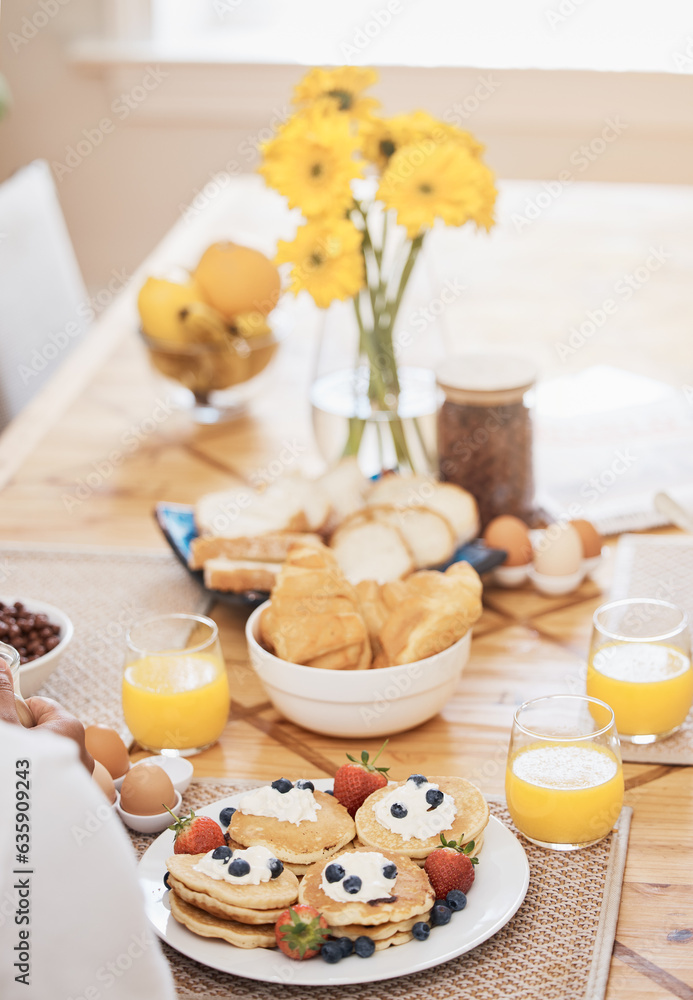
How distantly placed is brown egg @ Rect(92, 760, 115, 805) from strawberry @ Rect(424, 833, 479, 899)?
0.96 feet

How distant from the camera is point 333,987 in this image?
83 centimetres

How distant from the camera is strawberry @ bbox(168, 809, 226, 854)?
91 cm

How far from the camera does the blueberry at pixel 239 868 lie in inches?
33.4

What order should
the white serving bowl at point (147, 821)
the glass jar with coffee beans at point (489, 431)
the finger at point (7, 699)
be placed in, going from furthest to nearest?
the glass jar with coffee beans at point (489, 431)
the white serving bowl at point (147, 821)
the finger at point (7, 699)

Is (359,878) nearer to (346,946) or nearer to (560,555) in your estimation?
(346,946)

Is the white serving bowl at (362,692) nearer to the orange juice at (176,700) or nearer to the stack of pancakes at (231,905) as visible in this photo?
the orange juice at (176,700)

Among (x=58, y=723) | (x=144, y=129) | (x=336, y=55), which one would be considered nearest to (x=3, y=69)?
(x=144, y=129)

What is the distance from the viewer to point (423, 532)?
1.39 metres

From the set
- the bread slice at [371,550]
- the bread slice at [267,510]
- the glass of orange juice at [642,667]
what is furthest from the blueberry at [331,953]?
the bread slice at [267,510]

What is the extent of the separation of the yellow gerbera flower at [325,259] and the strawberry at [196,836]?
682mm

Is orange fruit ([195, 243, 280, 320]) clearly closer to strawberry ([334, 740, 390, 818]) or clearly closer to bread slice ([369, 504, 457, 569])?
bread slice ([369, 504, 457, 569])

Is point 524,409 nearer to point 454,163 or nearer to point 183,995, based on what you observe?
point 454,163

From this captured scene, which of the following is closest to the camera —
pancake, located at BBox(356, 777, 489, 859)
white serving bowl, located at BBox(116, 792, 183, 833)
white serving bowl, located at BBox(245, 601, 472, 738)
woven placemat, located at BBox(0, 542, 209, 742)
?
pancake, located at BBox(356, 777, 489, 859)

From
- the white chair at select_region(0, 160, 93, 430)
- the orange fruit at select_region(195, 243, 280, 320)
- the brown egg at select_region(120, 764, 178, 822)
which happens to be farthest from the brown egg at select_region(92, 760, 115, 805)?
the white chair at select_region(0, 160, 93, 430)
